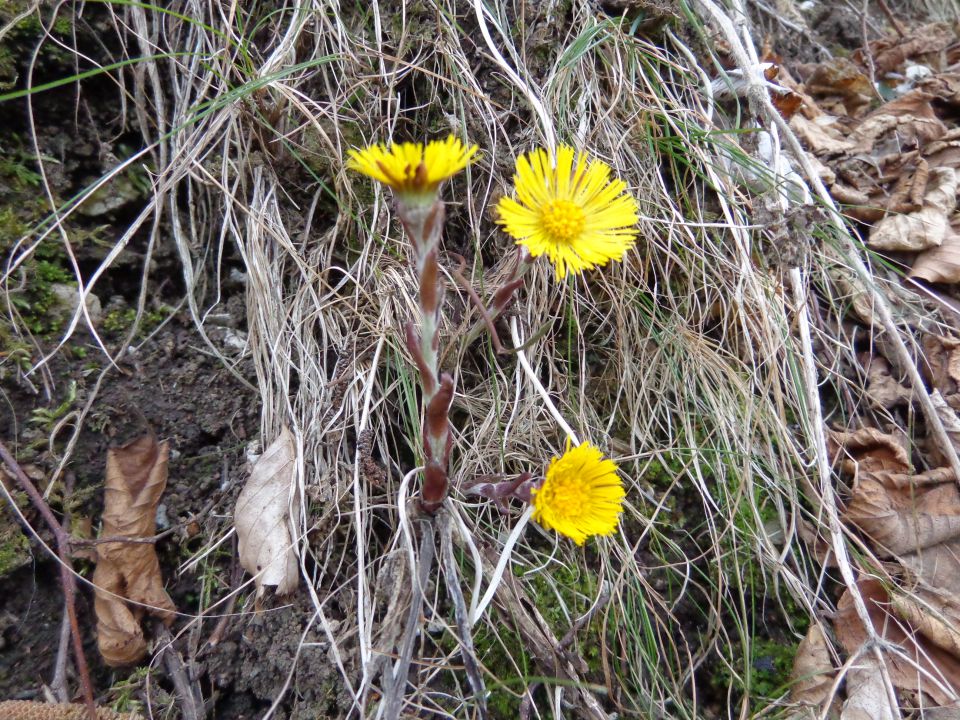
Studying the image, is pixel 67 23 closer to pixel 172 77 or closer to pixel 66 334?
pixel 172 77

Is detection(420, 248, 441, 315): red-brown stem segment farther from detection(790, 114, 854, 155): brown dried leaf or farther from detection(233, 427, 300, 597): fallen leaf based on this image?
detection(790, 114, 854, 155): brown dried leaf

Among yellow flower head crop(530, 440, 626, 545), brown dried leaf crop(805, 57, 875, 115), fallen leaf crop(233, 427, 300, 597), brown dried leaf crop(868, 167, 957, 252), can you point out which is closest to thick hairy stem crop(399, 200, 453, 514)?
yellow flower head crop(530, 440, 626, 545)

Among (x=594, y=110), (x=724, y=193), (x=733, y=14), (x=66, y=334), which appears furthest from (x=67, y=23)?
(x=733, y=14)

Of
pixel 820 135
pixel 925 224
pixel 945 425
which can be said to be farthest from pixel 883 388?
pixel 820 135

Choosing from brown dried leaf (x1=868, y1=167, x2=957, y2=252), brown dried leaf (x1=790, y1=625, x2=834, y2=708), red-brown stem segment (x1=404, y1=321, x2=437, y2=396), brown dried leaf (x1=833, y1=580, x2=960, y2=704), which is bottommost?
brown dried leaf (x1=790, y1=625, x2=834, y2=708)

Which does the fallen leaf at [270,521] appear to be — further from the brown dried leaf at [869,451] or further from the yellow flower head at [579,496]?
the brown dried leaf at [869,451]

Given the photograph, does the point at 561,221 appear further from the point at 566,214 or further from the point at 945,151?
the point at 945,151
